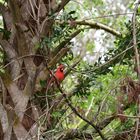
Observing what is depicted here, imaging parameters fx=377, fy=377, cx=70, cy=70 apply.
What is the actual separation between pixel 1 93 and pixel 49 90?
26 cm

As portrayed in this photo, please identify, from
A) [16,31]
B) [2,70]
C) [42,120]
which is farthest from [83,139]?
[16,31]

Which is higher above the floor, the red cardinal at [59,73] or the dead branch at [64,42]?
the dead branch at [64,42]

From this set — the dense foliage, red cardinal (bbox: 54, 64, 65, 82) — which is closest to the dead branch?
the dense foliage

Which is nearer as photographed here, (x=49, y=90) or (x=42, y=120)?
(x=42, y=120)

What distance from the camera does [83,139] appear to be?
6.23 feet

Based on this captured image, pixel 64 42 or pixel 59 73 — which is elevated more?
pixel 64 42

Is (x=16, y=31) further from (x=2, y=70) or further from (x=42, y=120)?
(x=42, y=120)

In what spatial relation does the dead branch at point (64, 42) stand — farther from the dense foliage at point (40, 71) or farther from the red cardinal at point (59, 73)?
the red cardinal at point (59, 73)

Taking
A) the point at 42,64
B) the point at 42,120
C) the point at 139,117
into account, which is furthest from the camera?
the point at 42,64

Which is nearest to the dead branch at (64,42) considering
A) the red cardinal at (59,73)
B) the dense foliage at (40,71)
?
the dense foliage at (40,71)

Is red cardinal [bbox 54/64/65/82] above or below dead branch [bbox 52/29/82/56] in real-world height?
below

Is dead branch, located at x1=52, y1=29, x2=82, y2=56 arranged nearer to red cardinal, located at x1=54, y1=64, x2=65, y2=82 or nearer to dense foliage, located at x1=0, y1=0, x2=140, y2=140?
dense foliage, located at x1=0, y1=0, x2=140, y2=140

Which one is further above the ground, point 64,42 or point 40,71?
point 64,42

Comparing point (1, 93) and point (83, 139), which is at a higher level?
point (1, 93)
